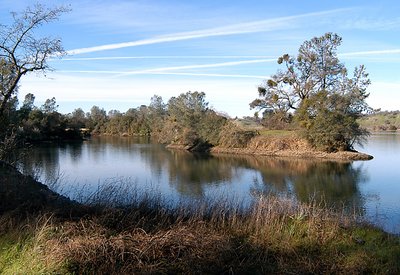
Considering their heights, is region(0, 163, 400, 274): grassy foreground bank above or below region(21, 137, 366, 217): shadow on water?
above

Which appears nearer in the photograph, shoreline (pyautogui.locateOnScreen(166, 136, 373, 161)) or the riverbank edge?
the riverbank edge

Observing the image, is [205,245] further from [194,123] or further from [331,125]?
[194,123]

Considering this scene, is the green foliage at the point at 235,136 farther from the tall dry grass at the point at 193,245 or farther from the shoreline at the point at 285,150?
the tall dry grass at the point at 193,245

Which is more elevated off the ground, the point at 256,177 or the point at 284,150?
the point at 284,150

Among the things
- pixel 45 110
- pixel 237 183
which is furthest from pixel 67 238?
pixel 45 110

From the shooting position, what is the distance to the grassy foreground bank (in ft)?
17.7

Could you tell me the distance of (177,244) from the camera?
612cm

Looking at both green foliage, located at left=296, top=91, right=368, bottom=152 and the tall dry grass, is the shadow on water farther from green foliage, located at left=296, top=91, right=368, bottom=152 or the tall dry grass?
the tall dry grass

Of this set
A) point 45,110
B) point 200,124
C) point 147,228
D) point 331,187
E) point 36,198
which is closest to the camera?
point 147,228

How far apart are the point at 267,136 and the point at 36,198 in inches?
1521

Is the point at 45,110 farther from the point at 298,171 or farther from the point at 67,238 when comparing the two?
the point at 67,238

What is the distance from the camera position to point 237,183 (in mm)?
22797

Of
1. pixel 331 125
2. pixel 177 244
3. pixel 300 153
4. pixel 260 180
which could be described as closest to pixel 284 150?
pixel 300 153

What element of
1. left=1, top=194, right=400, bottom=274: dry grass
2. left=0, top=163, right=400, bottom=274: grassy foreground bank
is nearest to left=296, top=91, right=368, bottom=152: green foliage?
left=0, top=163, right=400, bottom=274: grassy foreground bank
